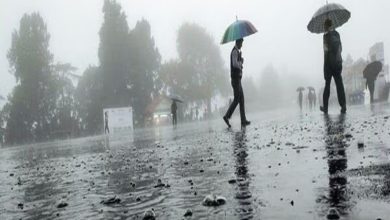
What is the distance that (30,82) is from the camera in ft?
195

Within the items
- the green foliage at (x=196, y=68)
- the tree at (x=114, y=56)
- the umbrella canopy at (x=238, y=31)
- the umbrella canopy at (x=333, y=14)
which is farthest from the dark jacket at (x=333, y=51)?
the green foliage at (x=196, y=68)

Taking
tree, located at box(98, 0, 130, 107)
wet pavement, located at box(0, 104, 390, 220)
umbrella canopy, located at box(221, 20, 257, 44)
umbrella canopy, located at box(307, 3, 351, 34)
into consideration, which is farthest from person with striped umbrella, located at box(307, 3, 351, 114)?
tree, located at box(98, 0, 130, 107)

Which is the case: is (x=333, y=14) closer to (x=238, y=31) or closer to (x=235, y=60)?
(x=238, y=31)

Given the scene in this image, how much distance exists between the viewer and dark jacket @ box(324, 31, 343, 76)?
40.2 feet

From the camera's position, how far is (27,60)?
59594 mm

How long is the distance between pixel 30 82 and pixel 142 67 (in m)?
15.3

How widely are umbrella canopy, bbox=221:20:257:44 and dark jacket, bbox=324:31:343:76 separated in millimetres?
2044

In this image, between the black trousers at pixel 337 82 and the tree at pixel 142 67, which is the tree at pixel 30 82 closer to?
the tree at pixel 142 67

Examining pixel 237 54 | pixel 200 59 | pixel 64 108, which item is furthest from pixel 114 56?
pixel 237 54

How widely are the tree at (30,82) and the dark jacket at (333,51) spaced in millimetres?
50573

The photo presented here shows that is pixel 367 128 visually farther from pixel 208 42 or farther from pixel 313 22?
pixel 208 42

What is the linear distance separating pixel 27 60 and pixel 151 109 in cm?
1708

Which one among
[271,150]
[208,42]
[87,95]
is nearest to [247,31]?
[271,150]

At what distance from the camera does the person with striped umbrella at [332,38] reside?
12.3 metres
